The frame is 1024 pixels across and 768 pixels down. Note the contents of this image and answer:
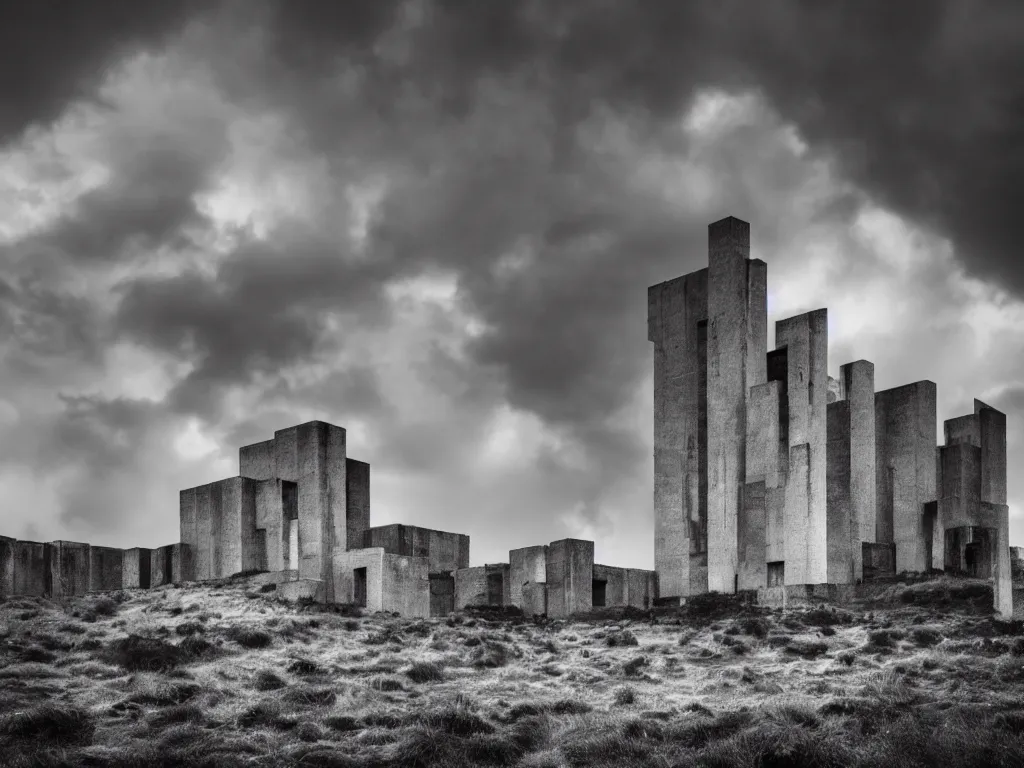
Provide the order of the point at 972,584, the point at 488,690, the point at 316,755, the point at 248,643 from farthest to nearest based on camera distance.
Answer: the point at 972,584 < the point at 248,643 < the point at 488,690 < the point at 316,755

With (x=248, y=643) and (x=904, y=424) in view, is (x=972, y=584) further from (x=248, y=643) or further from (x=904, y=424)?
(x=248, y=643)

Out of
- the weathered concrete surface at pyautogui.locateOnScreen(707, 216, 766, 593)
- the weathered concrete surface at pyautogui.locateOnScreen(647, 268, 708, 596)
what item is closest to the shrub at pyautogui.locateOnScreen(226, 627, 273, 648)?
the weathered concrete surface at pyautogui.locateOnScreen(707, 216, 766, 593)

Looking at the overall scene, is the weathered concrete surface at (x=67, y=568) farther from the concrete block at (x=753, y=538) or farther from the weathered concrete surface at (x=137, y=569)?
the concrete block at (x=753, y=538)

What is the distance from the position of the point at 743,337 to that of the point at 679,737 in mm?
24892

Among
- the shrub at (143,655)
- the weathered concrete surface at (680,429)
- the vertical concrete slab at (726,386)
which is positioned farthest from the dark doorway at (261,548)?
the shrub at (143,655)

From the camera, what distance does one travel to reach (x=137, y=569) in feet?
Result: 154

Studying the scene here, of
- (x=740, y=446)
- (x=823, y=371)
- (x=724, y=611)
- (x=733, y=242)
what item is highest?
(x=733, y=242)

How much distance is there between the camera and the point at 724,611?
1448 inches

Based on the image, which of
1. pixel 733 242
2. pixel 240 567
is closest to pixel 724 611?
pixel 733 242

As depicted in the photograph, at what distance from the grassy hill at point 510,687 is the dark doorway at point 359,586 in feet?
8.93

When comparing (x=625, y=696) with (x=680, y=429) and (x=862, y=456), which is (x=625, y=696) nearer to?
(x=862, y=456)

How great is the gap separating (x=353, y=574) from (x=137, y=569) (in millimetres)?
12950

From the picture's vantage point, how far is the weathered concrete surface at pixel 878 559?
40.6 meters

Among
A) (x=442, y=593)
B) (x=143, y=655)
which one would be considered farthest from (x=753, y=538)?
(x=143, y=655)
